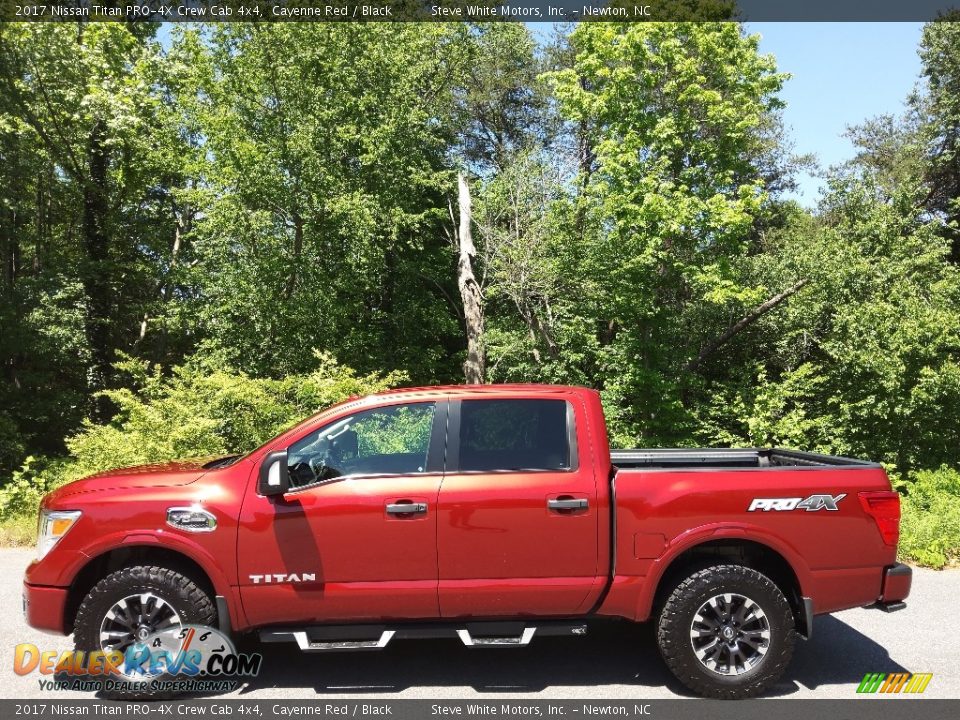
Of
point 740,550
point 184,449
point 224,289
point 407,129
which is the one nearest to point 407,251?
point 407,129

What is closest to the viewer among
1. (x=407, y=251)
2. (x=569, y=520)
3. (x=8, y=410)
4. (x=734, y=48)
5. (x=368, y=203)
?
(x=569, y=520)

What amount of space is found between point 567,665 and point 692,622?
38.0 inches

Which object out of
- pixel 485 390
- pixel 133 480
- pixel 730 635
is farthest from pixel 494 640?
pixel 133 480

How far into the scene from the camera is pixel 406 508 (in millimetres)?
4520

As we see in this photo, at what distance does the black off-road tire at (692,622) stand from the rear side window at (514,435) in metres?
1.06

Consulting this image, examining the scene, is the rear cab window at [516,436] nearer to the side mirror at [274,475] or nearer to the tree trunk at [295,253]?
the side mirror at [274,475]

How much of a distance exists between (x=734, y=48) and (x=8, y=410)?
893 inches

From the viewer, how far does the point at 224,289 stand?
2202cm

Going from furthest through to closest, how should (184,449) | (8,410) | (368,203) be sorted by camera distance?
(8,410)
(368,203)
(184,449)

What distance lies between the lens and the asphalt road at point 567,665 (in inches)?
180

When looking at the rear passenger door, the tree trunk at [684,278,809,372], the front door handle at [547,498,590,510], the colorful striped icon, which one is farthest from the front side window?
the tree trunk at [684,278,809,372]

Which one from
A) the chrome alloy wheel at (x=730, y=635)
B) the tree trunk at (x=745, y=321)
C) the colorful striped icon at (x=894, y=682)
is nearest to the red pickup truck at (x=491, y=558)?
the chrome alloy wheel at (x=730, y=635)

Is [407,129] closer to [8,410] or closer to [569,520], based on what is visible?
[8,410]

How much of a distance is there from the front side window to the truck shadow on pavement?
1.31 meters
